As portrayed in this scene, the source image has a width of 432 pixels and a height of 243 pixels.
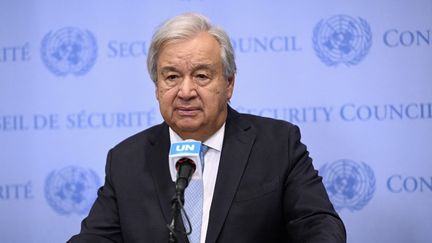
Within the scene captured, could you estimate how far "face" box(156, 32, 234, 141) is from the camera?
229cm

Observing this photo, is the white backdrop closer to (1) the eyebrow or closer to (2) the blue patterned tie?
(1) the eyebrow

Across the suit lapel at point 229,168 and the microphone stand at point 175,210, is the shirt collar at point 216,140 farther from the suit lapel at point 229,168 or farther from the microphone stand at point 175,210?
the microphone stand at point 175,210

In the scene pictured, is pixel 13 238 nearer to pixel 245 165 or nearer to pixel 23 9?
pixel 23 9

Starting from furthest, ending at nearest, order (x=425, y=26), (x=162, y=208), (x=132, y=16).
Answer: (x=132, y=16), (x=425, y=26), (x=162, y=208)

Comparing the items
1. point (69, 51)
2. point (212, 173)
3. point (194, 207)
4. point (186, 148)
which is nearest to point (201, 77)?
point (212, 173)

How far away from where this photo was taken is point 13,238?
3.40 meters

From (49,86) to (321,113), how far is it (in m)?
1.53

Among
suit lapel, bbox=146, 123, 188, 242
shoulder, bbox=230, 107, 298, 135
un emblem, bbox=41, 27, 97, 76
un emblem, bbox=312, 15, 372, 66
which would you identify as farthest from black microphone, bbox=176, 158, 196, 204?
un emblem, bbox=41, 27, 97, 76

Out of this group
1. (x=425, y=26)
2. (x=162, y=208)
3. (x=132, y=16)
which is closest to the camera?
(x=162, y=208)

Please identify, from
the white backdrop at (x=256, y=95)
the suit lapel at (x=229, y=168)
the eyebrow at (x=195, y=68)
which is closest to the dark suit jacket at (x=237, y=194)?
the suit lapel at (x=229, y=168)

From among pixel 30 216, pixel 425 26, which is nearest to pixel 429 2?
pixel 425 26

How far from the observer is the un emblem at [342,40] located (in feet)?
10.2

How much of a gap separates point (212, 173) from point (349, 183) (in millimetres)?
1047

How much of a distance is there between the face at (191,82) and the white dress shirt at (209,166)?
9 centimetres
